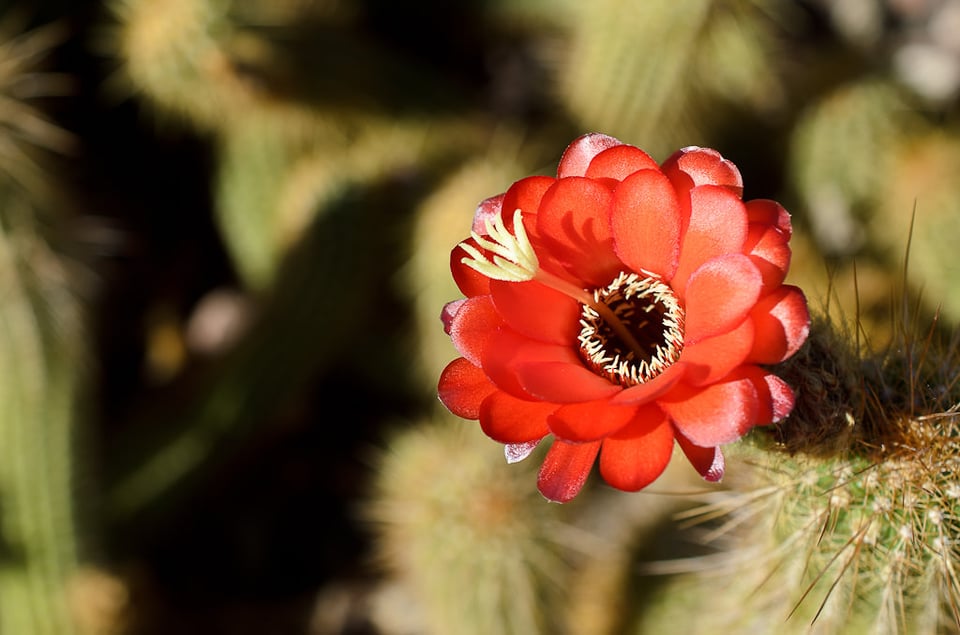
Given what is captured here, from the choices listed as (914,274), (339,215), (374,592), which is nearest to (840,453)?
(914,274)

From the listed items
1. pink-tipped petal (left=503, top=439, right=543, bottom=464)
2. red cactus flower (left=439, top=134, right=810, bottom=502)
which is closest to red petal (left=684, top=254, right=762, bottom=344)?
red cactus flower (left=439, top=134, right=810, bottom=502)

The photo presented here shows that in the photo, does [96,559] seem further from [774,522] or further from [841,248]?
[841,248]

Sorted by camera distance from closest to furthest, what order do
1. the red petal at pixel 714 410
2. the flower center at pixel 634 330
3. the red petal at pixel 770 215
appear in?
the red petal at pixel 714 410, the red petal at pixel 770 215, the flower center at pixel 634 330

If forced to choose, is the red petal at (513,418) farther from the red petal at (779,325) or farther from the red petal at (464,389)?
the red petal at (779,325)

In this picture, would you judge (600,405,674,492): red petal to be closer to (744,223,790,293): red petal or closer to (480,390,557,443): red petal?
(480,390,557,443): red petal

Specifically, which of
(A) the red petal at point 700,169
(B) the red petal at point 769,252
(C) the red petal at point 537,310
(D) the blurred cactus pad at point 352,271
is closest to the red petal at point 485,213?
(C) the red petal at point 537,310

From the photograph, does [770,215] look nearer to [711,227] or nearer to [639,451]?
[711,227]

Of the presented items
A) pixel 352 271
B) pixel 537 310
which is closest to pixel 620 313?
pixel 537 310
